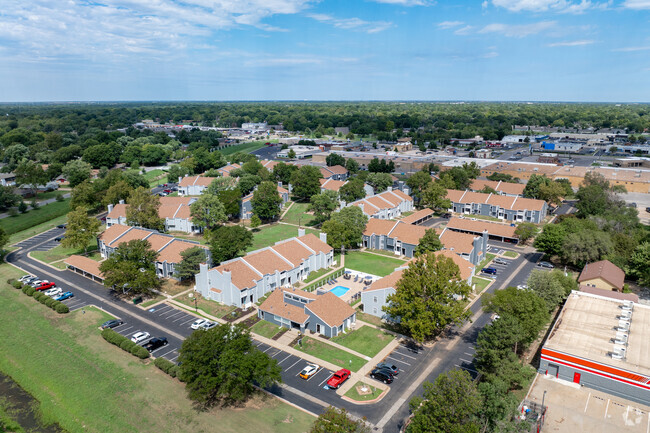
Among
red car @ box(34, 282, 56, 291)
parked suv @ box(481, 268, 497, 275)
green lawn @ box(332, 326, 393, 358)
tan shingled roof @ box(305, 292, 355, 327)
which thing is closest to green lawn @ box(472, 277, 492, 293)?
parked suv @ box(481, 268, 497, 275)

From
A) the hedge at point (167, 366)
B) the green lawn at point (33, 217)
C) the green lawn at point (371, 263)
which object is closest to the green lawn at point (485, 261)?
the green lawn at point (371, 263)

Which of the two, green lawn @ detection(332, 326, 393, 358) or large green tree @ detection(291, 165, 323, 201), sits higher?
large green tree @ detection(291, 165, 323, 201)

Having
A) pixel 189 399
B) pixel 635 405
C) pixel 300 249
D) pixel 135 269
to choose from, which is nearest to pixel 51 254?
pixel 135 269

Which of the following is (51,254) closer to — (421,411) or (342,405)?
(342,405)

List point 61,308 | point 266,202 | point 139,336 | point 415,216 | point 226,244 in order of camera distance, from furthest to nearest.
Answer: point 266,202, point 415,216, point 226,244, point 61,308, point 139,336

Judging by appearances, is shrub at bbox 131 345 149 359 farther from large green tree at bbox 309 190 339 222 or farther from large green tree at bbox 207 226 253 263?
large green tree at bbox 309 190 339 222

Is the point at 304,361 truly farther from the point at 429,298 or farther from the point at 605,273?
the point at 605,273

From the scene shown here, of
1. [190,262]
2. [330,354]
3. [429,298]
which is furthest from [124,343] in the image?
[429,298]
